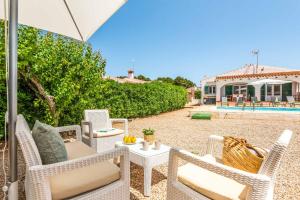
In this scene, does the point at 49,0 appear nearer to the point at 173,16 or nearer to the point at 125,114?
the point at 125,114

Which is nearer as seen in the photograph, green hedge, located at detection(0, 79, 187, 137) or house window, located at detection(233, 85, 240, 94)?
green hedge, located at detection(0, 79, 187, 137)

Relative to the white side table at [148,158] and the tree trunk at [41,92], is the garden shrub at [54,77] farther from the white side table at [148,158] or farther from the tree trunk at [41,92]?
the white side table at [148,158]

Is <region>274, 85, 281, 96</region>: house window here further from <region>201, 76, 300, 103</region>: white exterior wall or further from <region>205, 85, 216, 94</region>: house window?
<region>205, 85, 216, 94</region>: house window

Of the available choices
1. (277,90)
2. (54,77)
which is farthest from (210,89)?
(54,77)

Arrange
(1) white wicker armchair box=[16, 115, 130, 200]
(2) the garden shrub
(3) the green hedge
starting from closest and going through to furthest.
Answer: (1) white wicker armchair box=[16, 115, 130, 200], (2) the garden shrub, (3) the green hedge

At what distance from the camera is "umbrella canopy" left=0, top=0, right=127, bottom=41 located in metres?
3.08

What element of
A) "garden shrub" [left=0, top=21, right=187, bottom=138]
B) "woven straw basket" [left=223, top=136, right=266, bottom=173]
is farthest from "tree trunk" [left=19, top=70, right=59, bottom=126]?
"woven straw basket" [left=223, top=136, right=266, bottom=173]

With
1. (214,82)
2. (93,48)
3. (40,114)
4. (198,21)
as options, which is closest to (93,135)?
(40,114)

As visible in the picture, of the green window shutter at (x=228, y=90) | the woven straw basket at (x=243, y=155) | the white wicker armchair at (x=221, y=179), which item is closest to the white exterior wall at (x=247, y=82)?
the green window shutter at (x=228, y=90)

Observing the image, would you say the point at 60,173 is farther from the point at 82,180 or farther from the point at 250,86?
the point at 250,86

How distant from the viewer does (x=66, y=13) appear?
11.1 ft

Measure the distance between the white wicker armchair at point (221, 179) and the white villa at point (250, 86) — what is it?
A: 20.1 meters

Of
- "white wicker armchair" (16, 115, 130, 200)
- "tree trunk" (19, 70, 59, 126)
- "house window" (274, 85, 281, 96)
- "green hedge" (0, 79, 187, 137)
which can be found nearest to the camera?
"white wicker armchair" (16, 115, 130, 200)

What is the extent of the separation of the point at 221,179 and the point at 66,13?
137 inches
